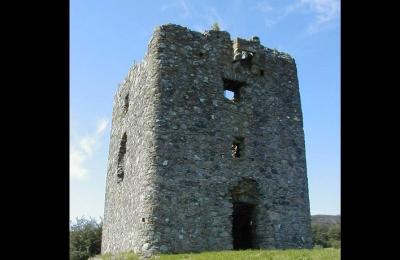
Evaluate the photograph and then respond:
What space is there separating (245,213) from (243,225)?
0.69m

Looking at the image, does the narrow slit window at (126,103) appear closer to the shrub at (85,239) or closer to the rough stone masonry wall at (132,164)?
the rough stone masonry wall at (132,164)

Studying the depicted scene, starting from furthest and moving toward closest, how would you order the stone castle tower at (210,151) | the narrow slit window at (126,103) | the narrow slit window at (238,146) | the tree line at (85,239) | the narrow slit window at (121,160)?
the tree line at (85,239) → the narrow slit window at (126,103) → the narrow slit window at (121,160) → the narrow slit window at (238,146) → the stone castle tower at (210,151)

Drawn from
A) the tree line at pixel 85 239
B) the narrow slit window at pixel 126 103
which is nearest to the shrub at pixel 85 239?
the tree line at pixel 85 239

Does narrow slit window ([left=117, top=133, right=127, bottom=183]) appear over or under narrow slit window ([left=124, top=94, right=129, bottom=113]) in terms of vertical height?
under

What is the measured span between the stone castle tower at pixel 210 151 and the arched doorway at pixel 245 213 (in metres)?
0.04

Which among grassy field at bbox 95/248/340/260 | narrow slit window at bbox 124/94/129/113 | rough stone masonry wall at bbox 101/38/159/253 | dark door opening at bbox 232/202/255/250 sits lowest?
grassy field at bbox 95/248/340/260

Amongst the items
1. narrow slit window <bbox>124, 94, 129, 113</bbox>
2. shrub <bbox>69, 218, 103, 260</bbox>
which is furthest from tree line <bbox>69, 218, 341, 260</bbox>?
narrow slit window <bbox>124, 94, 129, 113</bbox>

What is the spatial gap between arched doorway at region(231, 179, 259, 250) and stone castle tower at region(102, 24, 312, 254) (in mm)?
37

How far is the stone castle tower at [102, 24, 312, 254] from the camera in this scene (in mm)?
14664

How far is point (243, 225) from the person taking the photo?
17469 mm

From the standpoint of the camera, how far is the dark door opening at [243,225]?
16.5 metres

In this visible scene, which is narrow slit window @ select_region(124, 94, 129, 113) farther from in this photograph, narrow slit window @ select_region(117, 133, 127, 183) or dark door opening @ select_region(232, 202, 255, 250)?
dark door opening @ select_region(232, 202, 255, 250)
